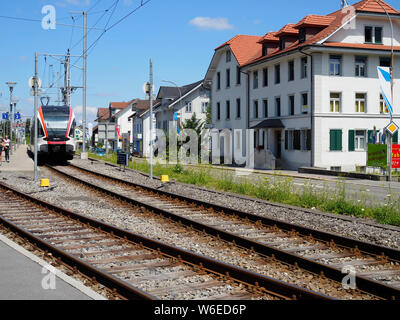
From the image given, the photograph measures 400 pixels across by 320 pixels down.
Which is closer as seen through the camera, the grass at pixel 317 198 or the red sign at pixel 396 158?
the grass at pixel 317 198

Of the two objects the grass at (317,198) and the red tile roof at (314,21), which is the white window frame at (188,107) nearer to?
the red tile roof at (314,21)

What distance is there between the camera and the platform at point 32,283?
543 centimetres

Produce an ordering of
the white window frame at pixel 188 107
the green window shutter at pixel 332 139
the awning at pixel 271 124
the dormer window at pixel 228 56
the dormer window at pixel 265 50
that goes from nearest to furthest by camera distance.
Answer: the green window shutter at pixel 332 139, the awning at pixel 271 124, the dormer window at pixel 265 50, the dormer window at pixel 228 56, the white window frame at pixel 188 107

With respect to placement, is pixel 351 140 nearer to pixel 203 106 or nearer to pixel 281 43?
pixel 281 43

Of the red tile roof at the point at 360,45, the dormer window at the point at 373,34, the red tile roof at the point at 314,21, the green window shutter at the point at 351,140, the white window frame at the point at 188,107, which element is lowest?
the green window shutter at the point at 351,140

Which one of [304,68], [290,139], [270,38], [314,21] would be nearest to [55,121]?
[290,139]

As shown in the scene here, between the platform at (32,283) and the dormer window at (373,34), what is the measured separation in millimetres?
33021

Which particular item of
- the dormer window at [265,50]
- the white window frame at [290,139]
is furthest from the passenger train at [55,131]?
the dormer window at [265,50]

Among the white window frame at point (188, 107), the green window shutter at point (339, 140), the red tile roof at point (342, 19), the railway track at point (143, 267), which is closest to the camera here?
the railway track at point (143, 267)

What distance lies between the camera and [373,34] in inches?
1390

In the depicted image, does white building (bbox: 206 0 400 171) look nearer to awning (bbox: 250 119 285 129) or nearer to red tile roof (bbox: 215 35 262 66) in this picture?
awning (bbox: 250 119 285 129)
